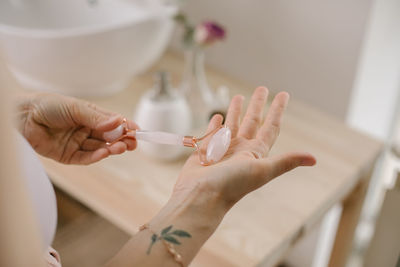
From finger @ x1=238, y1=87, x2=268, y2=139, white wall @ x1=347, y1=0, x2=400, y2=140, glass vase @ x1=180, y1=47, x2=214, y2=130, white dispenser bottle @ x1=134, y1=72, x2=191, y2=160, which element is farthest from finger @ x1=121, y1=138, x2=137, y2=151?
white wall @ x1=347, y1=0, x2=400, y2=140

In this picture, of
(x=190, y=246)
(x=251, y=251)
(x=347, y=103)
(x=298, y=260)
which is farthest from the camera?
(x=298, y=260)

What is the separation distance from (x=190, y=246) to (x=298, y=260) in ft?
2.98

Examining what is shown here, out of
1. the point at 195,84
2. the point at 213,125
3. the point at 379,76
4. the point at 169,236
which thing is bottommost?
the point at 169,236

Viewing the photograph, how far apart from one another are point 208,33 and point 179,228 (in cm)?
53

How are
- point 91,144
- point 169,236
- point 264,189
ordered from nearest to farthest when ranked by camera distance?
point 169,236 < point 91,144 < point 264,189

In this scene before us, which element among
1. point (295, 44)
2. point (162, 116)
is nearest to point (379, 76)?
point (295, 44)

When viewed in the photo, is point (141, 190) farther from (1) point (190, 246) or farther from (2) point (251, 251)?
(1) point (190, 246)

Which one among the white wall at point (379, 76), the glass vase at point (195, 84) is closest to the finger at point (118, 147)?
the glass vase at point (195, 84)

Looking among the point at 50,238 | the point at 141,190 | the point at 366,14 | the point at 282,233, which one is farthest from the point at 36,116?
the point at 366,14

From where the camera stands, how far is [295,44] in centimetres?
98

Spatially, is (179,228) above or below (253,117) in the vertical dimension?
below

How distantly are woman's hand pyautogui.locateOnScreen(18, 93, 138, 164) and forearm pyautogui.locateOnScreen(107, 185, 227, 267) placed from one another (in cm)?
10

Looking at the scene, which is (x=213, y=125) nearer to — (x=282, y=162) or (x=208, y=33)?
(x=282, y=162)

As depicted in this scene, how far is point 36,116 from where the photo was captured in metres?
0.41
